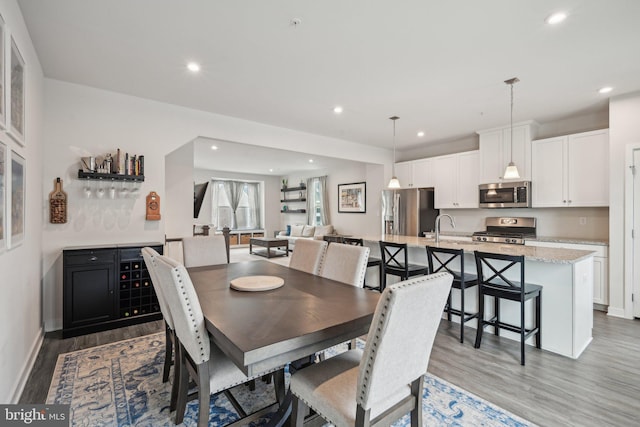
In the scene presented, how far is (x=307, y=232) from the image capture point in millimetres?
9188

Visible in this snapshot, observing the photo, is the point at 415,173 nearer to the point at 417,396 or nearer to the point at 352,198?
the point at 352,198

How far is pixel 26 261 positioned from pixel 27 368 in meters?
0.81

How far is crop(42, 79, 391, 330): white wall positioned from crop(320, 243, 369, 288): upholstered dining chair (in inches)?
94.9

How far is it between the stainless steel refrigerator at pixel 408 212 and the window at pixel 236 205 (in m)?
5.96

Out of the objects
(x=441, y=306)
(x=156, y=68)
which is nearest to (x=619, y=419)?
(x=441, y=306)

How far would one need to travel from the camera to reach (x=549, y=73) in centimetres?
303

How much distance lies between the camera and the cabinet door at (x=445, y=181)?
5633 millimetres

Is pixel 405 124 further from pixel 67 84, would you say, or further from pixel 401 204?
pixel 67 84

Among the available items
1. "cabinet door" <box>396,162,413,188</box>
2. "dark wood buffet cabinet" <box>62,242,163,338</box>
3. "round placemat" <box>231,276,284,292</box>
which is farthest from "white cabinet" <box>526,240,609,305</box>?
"dark wood buffet cabinet" <box>62,242,163,338</box>

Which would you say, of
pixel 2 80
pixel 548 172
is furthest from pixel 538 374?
pixel 2 80

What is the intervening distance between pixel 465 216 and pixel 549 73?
10.3 feet

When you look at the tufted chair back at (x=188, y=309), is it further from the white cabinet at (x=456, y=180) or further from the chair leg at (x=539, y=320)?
the white cabinet at (x=456, y=180)

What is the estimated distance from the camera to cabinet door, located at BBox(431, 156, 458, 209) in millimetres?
5633

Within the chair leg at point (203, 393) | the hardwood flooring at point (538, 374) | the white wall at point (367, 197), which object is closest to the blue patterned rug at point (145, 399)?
the hardwood flooring at point (538, 374)
